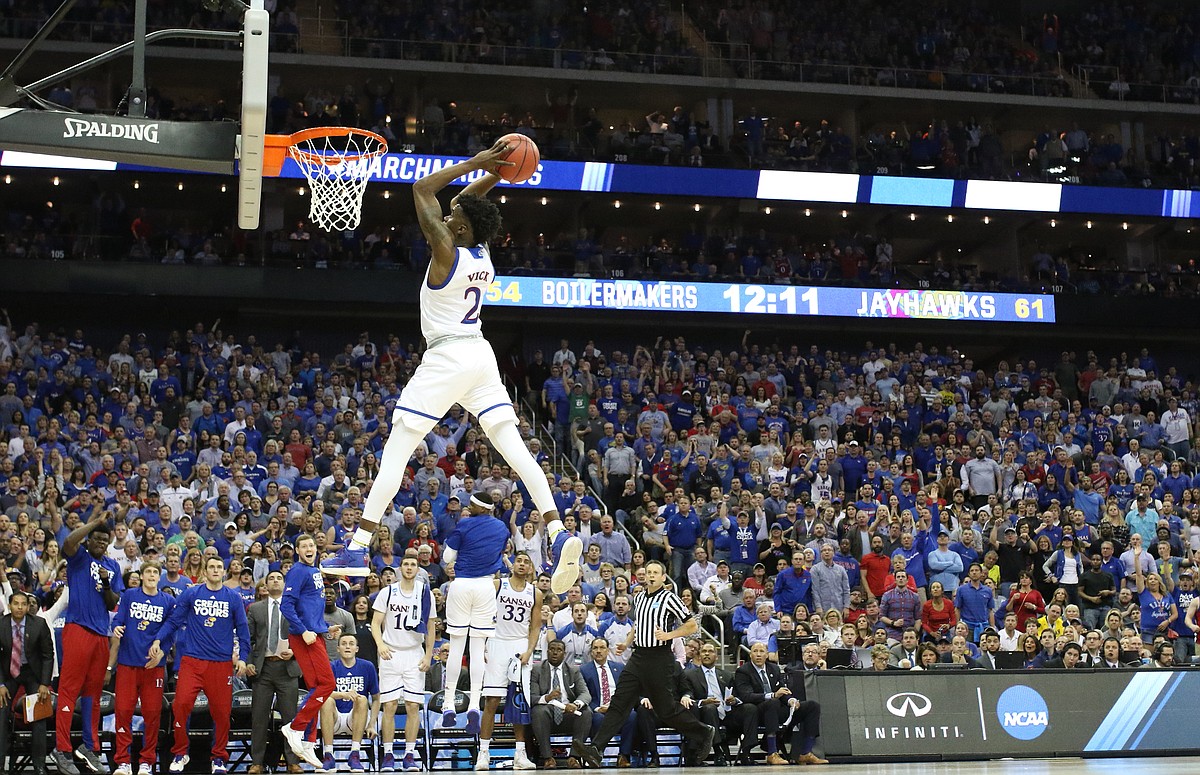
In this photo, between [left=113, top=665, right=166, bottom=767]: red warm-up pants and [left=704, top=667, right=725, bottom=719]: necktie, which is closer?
[left=113, top=665, right=166, bottom=767]: red warm-up pants

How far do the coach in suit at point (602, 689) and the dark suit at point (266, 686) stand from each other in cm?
345

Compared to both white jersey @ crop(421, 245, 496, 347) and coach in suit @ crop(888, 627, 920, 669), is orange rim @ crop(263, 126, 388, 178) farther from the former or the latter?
coach in suit @ crop(888, 627, 920, 669)

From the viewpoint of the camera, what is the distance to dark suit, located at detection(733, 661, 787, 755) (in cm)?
1558

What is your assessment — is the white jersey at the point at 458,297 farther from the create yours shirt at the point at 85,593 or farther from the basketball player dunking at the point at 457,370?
the create yours shirt at the point at 85,593

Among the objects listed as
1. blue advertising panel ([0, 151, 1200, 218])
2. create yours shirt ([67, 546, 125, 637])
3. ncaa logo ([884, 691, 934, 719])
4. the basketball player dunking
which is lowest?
ncaa logo ([884, 691, 934, 719])

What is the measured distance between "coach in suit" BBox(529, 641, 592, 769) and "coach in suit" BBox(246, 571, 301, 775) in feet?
8.82

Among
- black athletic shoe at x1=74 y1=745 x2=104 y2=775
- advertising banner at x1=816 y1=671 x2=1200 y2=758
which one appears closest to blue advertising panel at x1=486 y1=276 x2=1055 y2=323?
advertising banner at x1=816 y1=671 x2=1200 y2=758

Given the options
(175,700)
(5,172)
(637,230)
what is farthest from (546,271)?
(175,700)

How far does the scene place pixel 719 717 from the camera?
16031 millimetres

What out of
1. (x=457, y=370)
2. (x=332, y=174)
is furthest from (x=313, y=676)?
(x=457, y=370)

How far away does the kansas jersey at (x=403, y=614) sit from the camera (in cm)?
1456

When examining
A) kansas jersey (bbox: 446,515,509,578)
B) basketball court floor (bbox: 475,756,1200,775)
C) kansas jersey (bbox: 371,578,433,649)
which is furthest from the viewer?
kansas jersey (bbox: 371,578,433,649)

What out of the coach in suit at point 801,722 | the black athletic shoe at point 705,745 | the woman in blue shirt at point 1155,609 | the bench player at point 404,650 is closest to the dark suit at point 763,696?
the coach in suit at point 801,722

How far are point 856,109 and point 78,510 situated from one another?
2639 cm
